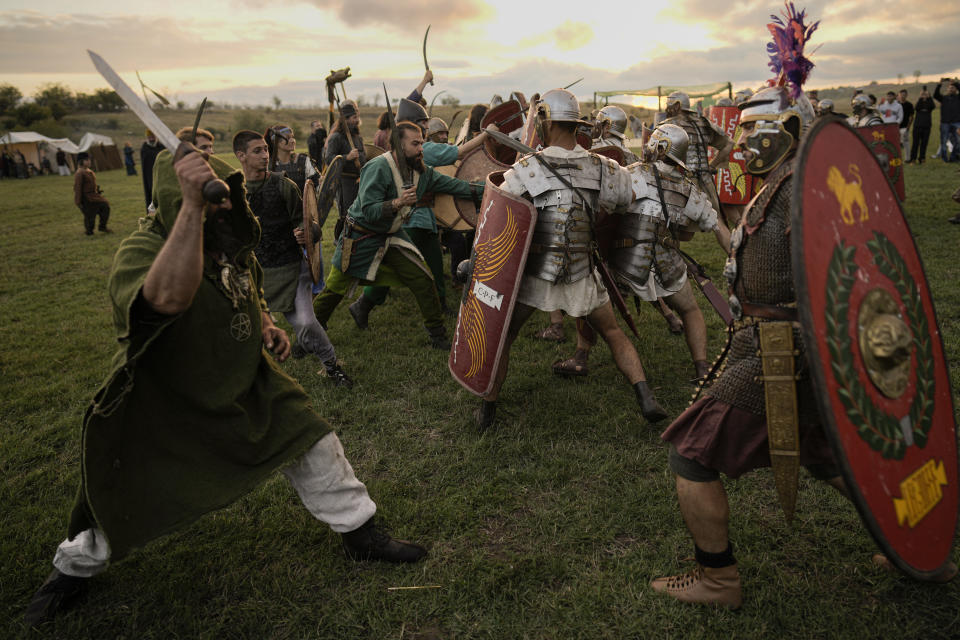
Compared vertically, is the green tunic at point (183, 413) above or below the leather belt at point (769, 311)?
below

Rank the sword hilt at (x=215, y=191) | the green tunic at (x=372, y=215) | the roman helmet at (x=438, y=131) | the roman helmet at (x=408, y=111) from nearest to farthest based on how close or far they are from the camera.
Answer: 1. the sword hilt at (x=215, y=191)
2. the green tunic at (x=372, y=215)
3. the roman helmet at (x=408, y=111)
4. the roman helmet at (x=438, y=131)

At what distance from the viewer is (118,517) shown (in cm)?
197

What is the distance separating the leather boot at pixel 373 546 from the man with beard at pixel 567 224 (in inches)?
43.6

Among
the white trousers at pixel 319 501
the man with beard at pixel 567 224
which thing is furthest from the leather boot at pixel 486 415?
the white trousers at pixel 319 501

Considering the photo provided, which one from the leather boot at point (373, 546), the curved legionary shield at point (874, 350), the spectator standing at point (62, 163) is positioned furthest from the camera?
the spectator standing at point (62, 163)

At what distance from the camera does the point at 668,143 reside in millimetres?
3822

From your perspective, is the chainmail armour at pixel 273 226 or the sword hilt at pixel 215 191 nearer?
the sword hilt at pixel 215 191

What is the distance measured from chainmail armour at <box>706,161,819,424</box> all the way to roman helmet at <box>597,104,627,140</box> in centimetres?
384

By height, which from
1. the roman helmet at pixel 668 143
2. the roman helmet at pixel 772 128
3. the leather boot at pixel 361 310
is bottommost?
the leather boot at pixel 361 310

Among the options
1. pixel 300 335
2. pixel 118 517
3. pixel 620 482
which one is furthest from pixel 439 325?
pixel 118 517

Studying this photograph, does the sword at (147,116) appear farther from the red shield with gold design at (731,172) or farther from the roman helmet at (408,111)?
the red shield with gold design at (731,172)

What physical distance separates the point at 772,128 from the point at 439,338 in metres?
3.31

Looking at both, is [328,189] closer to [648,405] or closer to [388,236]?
[388,236]

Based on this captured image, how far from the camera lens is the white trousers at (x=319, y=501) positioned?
216 cm
